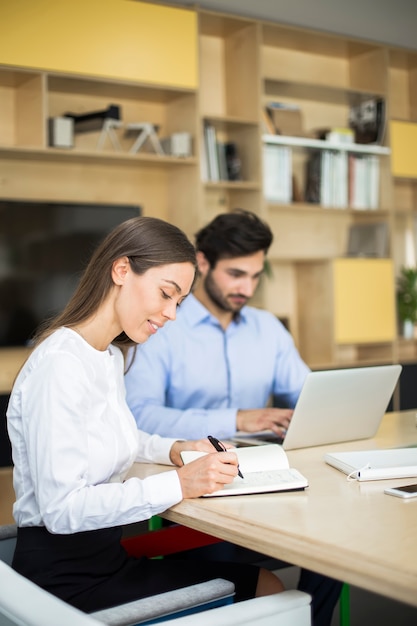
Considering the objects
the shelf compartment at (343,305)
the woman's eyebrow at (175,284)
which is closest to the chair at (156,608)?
the woman's eyebrow at (175,284)

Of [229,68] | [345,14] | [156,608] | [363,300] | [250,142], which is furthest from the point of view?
[363,300]

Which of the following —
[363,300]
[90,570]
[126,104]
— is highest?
[126,104]

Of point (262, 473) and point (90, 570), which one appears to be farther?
point (262, 473)

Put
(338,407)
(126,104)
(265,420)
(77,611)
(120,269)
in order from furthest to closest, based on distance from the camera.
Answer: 1. (126,104)
2. (265,420)
3. (338,407)
4. (120,269)
5. (77,611)

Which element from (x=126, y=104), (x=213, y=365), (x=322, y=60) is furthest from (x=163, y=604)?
(x=322, y=60)

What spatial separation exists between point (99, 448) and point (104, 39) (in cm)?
304

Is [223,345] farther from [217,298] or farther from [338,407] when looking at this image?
[338,407]

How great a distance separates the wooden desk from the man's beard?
0.99 metres

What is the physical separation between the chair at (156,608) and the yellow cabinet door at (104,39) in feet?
10.3

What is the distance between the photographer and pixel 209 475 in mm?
1655

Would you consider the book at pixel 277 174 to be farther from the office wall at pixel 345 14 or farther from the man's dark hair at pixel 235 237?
the man's dark hair at pixel 235 237

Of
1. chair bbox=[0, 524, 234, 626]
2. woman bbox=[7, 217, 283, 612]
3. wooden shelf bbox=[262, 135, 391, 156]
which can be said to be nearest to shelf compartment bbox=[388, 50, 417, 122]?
wooden shelf bbox=[262, 135, 391, 156]

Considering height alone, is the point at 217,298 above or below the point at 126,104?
below

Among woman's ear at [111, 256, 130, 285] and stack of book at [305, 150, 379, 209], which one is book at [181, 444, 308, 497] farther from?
stack of book at [305, 150, 379, 209]
